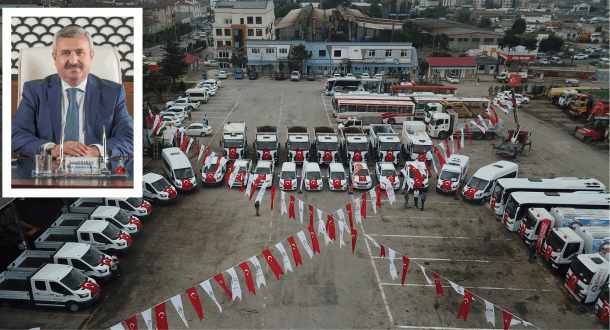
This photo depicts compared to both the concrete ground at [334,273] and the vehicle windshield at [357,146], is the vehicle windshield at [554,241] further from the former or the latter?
the vehicle windshield at [357,146]

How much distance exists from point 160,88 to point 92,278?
33.4 m

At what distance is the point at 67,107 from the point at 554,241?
19960 millimetres

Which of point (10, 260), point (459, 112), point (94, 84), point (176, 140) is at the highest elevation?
point (94, 84)

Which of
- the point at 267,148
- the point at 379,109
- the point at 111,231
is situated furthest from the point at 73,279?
the point at 379,109

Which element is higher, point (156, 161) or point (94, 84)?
point (94, 84)

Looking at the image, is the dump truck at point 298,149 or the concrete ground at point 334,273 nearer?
the concrete ground at point 334,273

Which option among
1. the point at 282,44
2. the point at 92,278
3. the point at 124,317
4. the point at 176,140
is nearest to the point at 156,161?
the point at 176,140

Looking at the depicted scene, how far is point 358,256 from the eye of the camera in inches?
698

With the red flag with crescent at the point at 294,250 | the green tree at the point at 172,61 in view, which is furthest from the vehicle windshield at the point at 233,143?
the green tree at the point at 172,61

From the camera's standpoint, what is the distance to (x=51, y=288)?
1409 cm

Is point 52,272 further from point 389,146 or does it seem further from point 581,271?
point 389,146

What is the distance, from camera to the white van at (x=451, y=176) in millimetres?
23344

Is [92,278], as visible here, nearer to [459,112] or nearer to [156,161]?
[156,161]

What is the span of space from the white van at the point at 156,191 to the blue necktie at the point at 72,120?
654 centimetres
